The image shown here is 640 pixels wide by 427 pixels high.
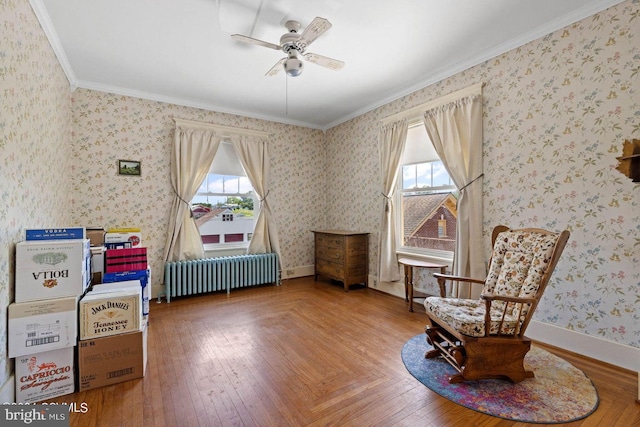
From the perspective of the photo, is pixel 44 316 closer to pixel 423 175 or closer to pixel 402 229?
pixel 402 229

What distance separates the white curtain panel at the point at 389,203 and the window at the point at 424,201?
131mm

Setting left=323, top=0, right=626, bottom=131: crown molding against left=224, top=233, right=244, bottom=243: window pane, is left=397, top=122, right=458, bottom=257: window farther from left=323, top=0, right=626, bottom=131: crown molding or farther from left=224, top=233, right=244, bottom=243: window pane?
left=224, top=233, right=244, bottom=243: window pane

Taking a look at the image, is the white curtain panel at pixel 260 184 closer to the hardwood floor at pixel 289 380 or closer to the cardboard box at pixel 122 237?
the hardwood floor at pixel 289 380

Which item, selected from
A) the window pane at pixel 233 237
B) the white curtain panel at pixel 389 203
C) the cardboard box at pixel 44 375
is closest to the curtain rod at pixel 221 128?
the window pane at pixel 233 237

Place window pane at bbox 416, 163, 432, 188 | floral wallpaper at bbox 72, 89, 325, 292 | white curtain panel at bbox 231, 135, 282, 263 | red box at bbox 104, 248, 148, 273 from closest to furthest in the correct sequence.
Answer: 1. red box at bbox 104, 248, 148, 273
2. floral wallpaper at bbox 72, 89, 325, 292
3. window pane at bbox 416, 163, 432, 188
4. white curtain panel at bbox 231, 135, 282, 263

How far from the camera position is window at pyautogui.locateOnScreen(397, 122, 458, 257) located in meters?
3.49

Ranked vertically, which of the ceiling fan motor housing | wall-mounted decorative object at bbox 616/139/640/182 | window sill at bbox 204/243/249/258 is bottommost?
window sill at bbox 204/243/249/258

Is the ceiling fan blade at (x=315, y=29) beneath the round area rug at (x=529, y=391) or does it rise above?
above

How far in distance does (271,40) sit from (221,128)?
78.4 inches

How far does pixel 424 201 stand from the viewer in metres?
3.78

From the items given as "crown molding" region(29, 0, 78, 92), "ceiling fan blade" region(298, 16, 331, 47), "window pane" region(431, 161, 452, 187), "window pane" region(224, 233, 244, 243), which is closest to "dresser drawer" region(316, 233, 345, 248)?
"window pane" region(224, 233, 244, 243)

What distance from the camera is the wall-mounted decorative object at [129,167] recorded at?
3.79 metres

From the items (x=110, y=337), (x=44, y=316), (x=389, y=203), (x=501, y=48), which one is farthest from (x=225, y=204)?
(x=501, y=48)

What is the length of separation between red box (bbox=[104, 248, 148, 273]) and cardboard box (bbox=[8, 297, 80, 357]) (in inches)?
27.0
